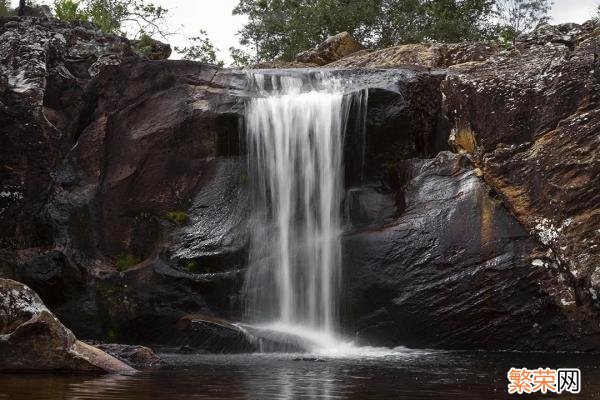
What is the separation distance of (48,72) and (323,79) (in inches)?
232

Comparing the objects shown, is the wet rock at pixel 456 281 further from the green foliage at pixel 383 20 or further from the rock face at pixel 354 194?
the green foliage at pixel 383 20

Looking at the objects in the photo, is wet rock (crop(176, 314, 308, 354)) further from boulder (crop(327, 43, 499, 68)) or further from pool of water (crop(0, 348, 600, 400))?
boulder (crop(327, 43, 499, 68))

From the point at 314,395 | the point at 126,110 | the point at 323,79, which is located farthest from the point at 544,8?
the point at 314,395

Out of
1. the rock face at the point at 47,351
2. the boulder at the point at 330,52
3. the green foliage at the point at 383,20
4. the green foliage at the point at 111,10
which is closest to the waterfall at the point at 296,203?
the rock face at the point at 47,351

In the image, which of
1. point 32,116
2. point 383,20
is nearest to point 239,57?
point 383,20

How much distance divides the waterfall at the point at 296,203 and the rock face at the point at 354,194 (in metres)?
0.30

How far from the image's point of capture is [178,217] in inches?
605

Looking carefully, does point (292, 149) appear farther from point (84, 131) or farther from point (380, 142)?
point (84, 131)

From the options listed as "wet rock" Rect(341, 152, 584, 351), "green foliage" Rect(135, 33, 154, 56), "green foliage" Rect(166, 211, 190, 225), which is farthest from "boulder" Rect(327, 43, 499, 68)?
"green foliage" Rect(166, 211, 190, 225)

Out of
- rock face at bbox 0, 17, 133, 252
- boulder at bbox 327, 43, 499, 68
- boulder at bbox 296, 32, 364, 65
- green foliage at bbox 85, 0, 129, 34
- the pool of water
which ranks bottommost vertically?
the pool of water

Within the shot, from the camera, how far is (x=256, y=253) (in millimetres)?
14844

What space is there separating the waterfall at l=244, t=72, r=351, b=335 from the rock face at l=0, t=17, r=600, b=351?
30cm

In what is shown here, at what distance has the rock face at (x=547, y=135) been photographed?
12.9 metres

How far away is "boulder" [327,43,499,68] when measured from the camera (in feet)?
65.3
